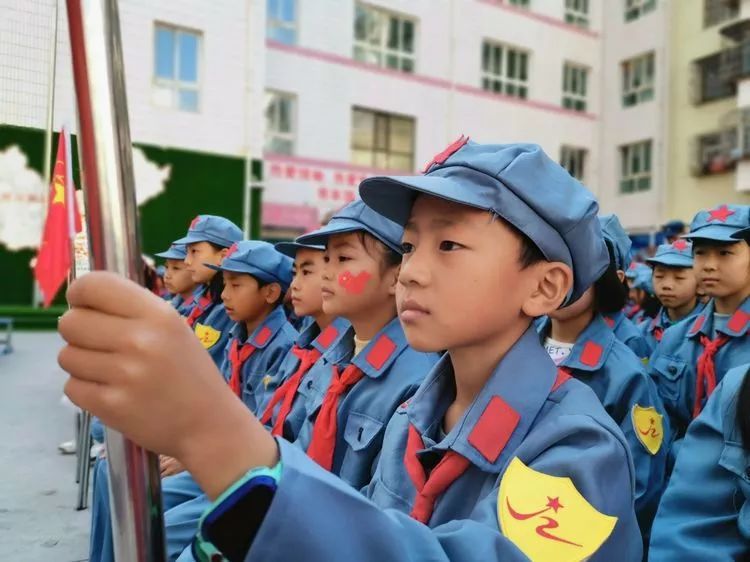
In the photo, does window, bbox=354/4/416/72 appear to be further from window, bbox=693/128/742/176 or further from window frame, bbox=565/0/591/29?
window, bbox=693/128/742/176

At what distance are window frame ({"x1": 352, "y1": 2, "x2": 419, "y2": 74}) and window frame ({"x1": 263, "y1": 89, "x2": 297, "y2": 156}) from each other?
5.77ft

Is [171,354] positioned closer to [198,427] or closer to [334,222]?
[198,427]

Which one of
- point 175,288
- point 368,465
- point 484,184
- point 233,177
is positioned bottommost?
point 368,465

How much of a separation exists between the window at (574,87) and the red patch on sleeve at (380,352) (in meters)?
16.1

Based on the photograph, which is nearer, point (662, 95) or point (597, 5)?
point (662, 95)

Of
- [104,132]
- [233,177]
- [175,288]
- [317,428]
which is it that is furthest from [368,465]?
[233,177]

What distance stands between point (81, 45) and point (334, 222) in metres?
1.86

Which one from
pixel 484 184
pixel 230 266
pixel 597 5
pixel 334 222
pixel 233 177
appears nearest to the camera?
pixel 484 184

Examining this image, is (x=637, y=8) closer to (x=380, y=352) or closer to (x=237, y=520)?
(x=380, y=352)

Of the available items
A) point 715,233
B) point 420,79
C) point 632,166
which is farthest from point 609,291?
point 632,166

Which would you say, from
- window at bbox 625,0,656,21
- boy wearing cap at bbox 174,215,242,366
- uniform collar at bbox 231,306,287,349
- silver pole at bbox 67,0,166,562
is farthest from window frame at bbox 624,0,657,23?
silver pole at bbox 67,0,166,562

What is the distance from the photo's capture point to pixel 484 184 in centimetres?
114

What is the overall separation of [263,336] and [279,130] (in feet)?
33.1

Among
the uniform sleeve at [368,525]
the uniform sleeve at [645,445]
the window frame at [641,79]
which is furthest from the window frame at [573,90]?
the uniform sleeve at [368,525]
